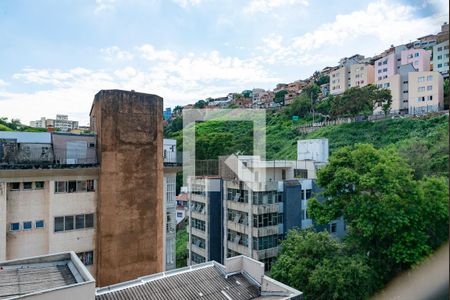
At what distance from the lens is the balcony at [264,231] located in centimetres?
799

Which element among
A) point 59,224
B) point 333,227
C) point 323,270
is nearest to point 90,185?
point 59,224

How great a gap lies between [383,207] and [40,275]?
5.12 meters

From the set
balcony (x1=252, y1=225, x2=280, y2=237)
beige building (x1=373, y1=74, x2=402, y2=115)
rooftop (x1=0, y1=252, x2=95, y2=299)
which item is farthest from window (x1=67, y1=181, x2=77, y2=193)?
beige building (x1=373, y1=74, x2=402, y2=115)

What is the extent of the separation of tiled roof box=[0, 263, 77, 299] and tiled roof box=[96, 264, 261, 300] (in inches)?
22.1

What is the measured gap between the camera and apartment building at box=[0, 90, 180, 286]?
4.35 meters

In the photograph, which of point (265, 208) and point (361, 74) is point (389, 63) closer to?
point (361, 74)

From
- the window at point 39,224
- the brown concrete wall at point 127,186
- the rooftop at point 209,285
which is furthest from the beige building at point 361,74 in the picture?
the window at point 39,224

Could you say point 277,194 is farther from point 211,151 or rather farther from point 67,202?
point 211,151

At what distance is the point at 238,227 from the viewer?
8.55m

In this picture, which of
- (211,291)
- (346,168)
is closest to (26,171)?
(211,291)

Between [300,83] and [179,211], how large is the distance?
23183 millimetres

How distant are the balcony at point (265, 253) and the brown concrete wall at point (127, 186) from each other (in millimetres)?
3512

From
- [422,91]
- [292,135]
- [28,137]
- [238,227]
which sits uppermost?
[422,91]

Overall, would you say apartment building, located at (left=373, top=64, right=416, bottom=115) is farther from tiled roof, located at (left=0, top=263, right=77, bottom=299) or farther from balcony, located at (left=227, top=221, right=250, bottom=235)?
tiled roof, located at (left=0, top=263, right=77, bottom=299)
